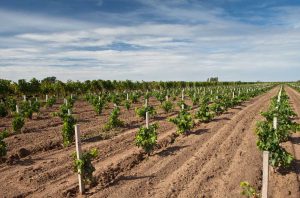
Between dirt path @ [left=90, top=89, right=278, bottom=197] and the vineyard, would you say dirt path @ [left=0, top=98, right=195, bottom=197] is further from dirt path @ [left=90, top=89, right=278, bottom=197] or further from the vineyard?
dirt path @ [left=90, top=89, right=278, bottom=197]

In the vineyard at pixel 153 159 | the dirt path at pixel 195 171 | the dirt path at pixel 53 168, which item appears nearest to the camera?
the dirt path at pixel 195 171

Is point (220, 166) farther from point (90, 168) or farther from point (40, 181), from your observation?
point (40, 181)

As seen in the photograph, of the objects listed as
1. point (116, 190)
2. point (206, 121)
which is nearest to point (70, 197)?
point (116, 190)

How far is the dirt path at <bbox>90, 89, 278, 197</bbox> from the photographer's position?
24.6ft

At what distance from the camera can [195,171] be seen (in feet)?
29.0

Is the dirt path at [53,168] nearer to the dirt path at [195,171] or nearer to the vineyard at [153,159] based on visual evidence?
the vineyard at [153,159]

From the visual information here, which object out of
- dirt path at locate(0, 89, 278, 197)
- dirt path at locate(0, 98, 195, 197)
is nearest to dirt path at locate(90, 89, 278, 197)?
dirt path at locate(0, 89, 278, 197)

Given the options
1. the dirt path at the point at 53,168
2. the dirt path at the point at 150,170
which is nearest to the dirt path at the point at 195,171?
the dirt path at the point at 150,170

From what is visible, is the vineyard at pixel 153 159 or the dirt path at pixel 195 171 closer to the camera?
the dirt path at pixel 195 171

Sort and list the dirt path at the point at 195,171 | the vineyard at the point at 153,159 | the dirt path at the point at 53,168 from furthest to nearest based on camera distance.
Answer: the dirt path at the point at 53,168 → the vineyard at the point at 153,159 → the dirt path at the point at 195,171

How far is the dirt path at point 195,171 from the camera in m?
7.50

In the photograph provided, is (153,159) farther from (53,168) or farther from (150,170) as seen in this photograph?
(53,168)

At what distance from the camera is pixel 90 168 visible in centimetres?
762

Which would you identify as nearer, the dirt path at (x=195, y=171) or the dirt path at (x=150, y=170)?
the dirt path at (x=195, y=171)
